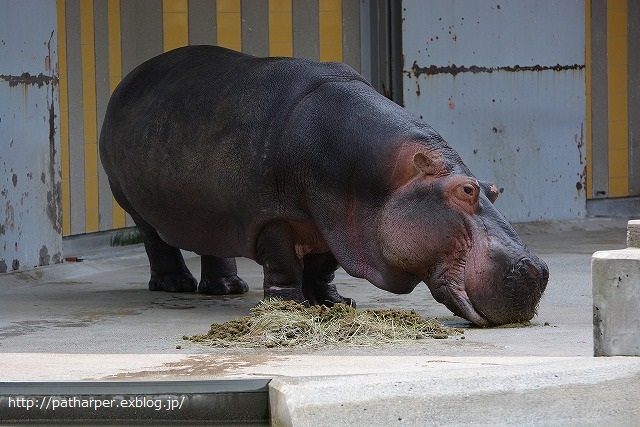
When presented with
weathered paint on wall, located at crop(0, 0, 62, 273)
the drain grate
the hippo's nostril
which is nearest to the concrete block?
the drain grate

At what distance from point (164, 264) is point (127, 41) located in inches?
117

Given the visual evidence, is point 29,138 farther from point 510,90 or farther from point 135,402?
point 135,402

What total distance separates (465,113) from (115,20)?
285 cm

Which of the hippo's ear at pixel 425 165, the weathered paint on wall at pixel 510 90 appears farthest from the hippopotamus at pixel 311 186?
the weathered paint on wall at pixel 510 90

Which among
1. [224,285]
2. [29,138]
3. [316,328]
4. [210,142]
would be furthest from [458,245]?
[29,138]

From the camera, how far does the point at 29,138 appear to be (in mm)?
9109

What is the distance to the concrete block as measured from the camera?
4.78m

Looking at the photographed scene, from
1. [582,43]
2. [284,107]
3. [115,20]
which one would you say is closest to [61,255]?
[115,20]

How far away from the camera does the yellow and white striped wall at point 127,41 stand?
33.9 ft

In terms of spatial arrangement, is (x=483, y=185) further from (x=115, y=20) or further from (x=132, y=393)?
(x=115, y=20)

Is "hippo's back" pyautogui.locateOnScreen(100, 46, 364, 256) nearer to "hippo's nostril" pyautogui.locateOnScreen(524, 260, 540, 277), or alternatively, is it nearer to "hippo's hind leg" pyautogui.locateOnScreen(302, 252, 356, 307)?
"hippo's hind leg" pyautogui.locateOnScreen(302, 252, 356, 307)

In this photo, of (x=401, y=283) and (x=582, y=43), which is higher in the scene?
(x=582, y=43)

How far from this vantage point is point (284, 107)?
7062 millimetres

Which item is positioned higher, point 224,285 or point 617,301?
point 617,301
